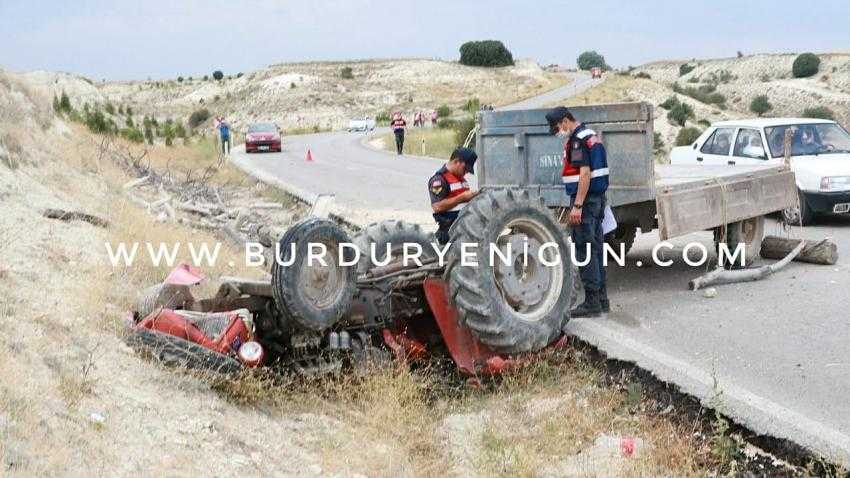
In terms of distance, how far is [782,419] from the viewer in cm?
507

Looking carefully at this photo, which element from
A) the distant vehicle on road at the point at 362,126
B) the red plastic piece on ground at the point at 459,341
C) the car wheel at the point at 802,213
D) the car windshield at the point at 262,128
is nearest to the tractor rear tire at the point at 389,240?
the red plastic piece on ground at the point at 459,341

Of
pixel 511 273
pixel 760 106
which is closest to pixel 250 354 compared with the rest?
pixel 511 273

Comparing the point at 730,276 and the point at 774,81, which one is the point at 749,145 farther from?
the point at 774,81

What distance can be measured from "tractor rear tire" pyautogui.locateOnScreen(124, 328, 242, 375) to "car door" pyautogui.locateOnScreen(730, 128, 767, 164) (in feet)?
30.4

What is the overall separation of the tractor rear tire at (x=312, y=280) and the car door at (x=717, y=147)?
8.84m

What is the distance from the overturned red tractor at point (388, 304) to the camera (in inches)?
221

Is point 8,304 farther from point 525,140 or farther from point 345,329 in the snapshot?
point 525,140

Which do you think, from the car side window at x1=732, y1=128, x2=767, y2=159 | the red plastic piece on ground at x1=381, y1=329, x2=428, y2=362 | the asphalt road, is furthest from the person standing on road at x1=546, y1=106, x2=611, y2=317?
the car side window at x1=732, y1=128, x2=767, y2=159

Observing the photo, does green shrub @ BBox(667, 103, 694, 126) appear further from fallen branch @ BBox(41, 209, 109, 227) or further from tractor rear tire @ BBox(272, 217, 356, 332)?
tractor rear tire @ BBox(272, 217, 356, 332)

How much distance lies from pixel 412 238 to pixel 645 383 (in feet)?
7.59

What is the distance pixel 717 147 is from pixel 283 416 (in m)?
9.77

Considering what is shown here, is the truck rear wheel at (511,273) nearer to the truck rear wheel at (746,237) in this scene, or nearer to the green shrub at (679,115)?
the truck rear wheel at (746,237)

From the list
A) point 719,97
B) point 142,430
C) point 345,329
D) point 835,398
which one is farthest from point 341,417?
point 719,97

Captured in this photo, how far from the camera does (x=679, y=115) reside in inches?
2344
